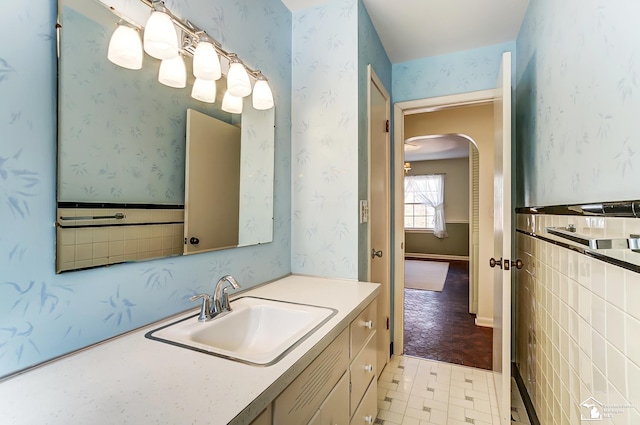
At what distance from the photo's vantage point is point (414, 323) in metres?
3.23

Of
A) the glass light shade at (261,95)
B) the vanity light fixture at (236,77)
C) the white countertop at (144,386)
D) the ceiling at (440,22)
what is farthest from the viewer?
the ceiling at (440,22)

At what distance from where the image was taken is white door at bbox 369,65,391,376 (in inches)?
78.1

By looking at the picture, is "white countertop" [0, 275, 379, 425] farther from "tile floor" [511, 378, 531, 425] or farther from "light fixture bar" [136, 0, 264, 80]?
"tile floor" [511, 378, 531, 425]

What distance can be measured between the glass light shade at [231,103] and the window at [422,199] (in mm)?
6426

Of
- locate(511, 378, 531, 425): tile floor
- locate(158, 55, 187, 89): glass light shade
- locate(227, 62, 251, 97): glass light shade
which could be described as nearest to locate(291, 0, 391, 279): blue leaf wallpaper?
locate(227, 62, 251, 97): glass light shade

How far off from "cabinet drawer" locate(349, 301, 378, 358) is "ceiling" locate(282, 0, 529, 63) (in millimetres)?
1770

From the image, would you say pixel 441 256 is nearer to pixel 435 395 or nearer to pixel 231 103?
pixel 435 395

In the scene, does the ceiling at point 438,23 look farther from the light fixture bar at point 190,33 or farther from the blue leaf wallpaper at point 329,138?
the light fixture bar at point 190,33

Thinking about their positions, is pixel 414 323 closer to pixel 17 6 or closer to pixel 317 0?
pixel 317 0

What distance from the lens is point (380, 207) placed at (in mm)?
2223

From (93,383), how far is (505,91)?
6.86ft

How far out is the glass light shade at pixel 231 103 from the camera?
1371 mm

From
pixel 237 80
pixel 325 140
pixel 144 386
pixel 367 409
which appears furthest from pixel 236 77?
pixel 367 409

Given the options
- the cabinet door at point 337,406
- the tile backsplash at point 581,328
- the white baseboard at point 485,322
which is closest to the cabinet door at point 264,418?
the cabinet door at point 337,406
